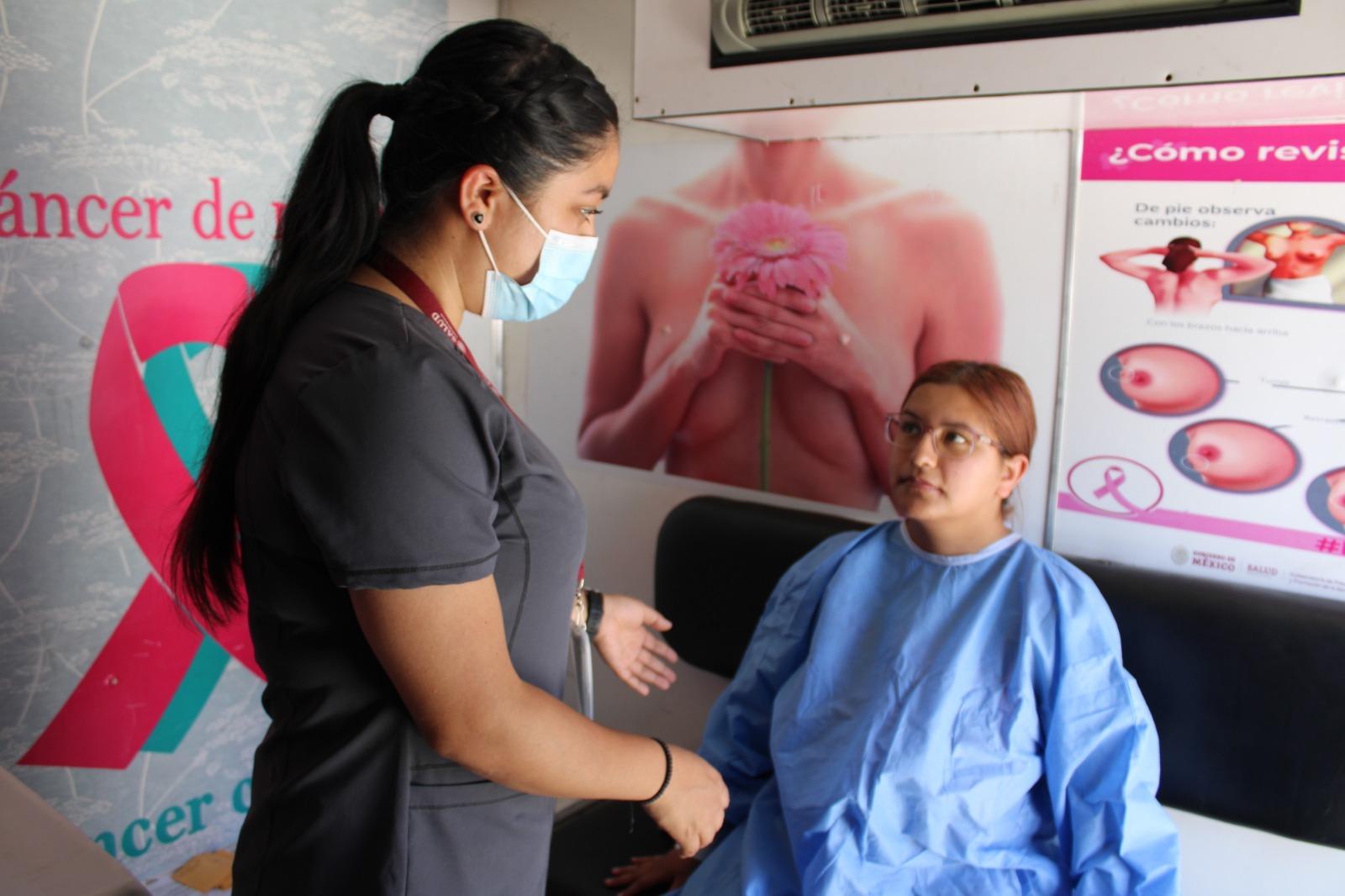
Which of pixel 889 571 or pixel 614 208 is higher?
pixel 614 208

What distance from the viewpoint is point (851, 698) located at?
1787 mm

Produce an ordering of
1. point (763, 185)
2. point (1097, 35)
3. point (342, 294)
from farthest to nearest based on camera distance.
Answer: point (763, 185)
point (1097, 35)
point (342, 294)

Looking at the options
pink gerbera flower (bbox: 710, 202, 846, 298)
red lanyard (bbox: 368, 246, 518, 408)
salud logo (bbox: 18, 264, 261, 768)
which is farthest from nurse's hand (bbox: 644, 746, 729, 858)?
salud logo (bbox: 18, 264, 261, 768)

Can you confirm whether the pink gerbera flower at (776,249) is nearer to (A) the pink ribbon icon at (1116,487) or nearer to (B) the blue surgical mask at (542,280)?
(A) the pink ribbon icon at (1116,487)

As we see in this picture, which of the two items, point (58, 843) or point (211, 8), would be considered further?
point (211, 8)

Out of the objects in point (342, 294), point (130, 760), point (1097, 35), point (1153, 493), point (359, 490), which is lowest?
point (130, 760)

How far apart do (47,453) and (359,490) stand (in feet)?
5.35

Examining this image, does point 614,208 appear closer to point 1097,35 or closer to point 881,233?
point 881,233

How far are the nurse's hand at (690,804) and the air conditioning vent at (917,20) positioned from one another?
107cm

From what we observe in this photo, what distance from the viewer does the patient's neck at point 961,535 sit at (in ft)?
5.96

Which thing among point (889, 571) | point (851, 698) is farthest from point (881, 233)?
point (851, 698)

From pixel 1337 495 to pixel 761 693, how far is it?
1039 millimetres

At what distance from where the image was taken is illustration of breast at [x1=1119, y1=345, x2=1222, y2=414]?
73.4 inches

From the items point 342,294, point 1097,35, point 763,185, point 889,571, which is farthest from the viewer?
point 763,185
